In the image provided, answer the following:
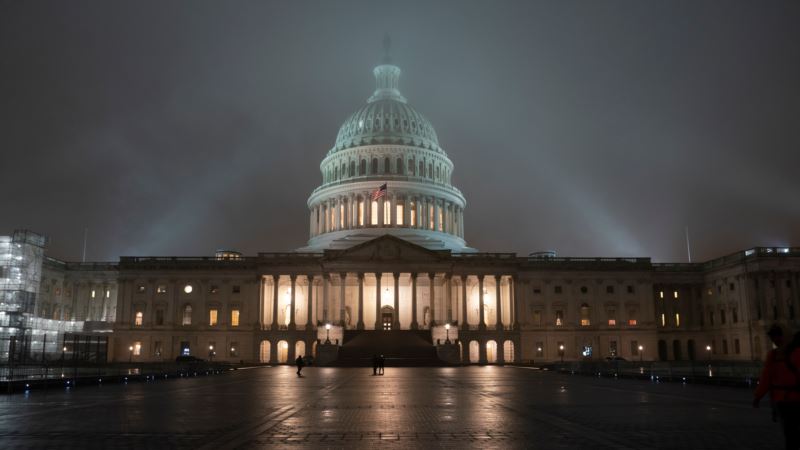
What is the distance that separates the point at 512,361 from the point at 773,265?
3704 centimetres

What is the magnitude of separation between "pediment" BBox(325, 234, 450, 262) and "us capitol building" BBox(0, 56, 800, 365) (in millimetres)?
149

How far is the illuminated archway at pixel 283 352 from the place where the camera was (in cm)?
9906

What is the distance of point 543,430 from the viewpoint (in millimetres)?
17703

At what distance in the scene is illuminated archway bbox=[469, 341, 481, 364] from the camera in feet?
322

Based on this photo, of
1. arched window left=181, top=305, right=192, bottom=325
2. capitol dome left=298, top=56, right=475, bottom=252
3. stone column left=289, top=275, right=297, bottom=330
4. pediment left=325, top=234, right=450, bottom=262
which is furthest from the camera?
capitol dome left=298, top=56, right=475, bottom=252

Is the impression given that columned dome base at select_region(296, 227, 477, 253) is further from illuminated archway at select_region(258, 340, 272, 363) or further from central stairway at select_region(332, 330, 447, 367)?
central stairway at select_region(332, 330, 447, 367)

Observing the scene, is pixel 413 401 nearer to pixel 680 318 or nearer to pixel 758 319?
pixel 758 319

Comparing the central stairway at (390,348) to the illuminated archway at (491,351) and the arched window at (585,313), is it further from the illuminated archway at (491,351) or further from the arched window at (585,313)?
the arched window at (585,313)

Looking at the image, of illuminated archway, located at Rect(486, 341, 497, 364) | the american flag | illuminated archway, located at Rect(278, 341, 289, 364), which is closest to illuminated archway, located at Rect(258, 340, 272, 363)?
illuminated archway, located at Rect(278, 341, 289, 364)

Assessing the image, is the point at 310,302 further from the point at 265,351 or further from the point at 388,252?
the point at 388,252

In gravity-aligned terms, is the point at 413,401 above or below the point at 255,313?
below

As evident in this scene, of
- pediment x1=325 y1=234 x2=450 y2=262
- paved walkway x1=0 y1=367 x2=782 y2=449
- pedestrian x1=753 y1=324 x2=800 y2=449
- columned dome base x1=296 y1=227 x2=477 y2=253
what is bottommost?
paved walkway x1=0 y1=367 x2=782 y2=449

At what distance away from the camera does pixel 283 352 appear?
327 ft

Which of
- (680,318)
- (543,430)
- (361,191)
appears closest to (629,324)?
(680,318)
